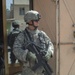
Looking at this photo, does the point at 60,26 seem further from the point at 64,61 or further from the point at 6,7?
the point at 6,7

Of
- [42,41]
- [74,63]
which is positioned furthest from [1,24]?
[74,63]

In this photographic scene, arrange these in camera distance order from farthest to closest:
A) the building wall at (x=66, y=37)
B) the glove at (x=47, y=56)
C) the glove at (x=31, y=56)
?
the building wall at (x=66, y=37) → the glove at (x=47, y=56) → the glove at (x=31, y=56)

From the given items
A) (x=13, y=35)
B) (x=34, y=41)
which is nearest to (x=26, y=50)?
(x=34, y=41)

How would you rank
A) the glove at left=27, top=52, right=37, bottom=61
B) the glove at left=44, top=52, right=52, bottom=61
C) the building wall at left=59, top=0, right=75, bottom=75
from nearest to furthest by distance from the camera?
the glove at left=27, top=52, right=37, bottom=61
the glove at left=44, top=52, right=52, bottom=61
the building wall at left=59, top=0, right=75, bottom=75

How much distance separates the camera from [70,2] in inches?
219

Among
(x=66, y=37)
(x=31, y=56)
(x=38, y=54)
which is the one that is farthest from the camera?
(x=66, y=37)

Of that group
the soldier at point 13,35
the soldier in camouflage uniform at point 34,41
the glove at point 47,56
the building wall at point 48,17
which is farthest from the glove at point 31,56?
the building wall at point 48,17

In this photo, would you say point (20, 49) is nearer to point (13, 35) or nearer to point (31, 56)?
point (31, 56)

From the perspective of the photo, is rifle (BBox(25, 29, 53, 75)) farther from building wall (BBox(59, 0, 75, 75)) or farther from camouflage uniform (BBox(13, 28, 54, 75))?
building wall (BBox(59, 0, 75, 75))

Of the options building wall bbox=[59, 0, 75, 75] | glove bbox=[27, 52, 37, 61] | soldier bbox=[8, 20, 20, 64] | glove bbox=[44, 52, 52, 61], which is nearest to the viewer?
glove bbox=[27, 52, 37, 61]

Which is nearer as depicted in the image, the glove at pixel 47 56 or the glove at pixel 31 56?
the glove at pixel 31 56

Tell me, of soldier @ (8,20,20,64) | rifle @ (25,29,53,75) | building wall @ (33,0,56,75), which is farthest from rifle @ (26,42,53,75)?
building wall @ (33,0,56,75)

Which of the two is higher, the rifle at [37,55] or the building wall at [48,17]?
the building wall at [48,17]

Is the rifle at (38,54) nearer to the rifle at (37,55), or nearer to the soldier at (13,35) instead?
the rifle at (37,55)
